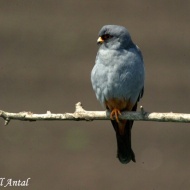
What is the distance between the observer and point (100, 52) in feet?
19.6

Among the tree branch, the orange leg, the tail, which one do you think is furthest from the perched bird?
the tree branch

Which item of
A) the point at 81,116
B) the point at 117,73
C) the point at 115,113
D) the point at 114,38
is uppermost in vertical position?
the point at 114,38

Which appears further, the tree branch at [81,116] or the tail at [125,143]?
the tail at [125,143]

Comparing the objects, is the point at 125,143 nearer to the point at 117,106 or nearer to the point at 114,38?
the point at 117,106

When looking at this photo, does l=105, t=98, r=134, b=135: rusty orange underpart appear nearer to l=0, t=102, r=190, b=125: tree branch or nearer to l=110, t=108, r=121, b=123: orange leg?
l=110, t=108, r=121, b=123: orange leg

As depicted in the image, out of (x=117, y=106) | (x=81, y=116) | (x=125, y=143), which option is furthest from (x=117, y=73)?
(x=125, y=143)

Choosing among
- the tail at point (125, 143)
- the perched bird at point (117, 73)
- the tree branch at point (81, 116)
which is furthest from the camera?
the tail at point (125, 143)

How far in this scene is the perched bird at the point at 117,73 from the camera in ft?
19.1

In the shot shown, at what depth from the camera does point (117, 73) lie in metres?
5.83

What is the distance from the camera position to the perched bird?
19.1 ft

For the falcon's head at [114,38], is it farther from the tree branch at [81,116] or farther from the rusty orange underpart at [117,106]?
the tree branch at [81,116]

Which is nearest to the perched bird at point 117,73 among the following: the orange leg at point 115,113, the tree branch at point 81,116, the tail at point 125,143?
the orange leg at point 115,113

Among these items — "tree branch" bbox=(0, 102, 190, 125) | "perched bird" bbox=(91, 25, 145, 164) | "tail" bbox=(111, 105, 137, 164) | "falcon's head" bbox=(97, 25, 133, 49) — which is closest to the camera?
"tree branch" bbox=(0, 102, 190, 125)

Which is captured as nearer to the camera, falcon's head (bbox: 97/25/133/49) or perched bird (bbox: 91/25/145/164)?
perched bird (bbox: 91/25/145/164)
